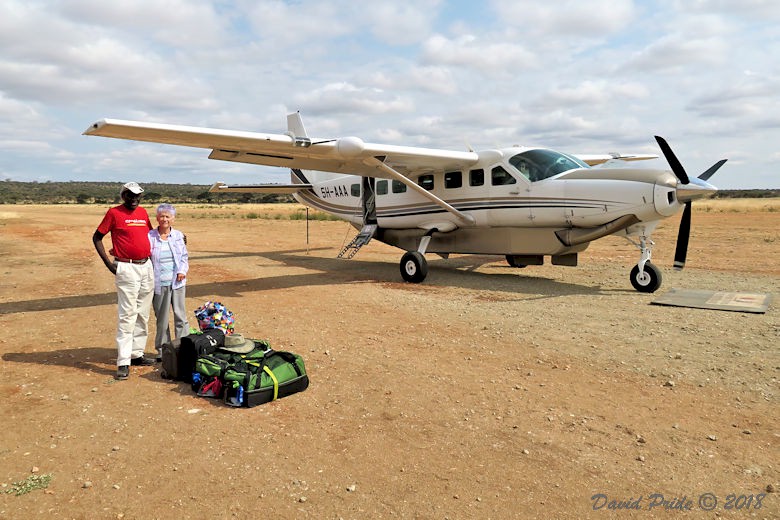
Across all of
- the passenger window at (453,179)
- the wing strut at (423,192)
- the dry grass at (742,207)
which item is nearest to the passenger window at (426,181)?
the passenger window at (453,179)

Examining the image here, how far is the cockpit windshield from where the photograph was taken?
11188 millimetres

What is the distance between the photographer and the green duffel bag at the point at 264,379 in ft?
15.4

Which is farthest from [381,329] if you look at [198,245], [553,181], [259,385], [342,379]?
[198,245]

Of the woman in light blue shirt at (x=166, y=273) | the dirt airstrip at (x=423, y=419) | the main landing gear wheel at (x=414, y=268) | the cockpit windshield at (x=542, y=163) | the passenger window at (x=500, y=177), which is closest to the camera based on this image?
the dirt airstrip at (x=423, y=419)

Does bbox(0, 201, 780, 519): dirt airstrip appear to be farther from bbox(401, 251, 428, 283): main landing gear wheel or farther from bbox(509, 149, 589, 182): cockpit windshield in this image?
bbox(509, 149, 589, 182): cockpit windshield

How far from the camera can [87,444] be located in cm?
399

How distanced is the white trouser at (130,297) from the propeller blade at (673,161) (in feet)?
27.9

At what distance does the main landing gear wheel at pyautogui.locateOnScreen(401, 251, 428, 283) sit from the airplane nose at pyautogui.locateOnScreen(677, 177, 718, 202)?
5303mm

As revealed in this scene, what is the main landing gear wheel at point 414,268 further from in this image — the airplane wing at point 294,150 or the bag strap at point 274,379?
the bag strap at point 274,379

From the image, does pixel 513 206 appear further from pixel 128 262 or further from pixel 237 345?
pixel 128 262

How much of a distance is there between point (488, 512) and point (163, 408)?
307 cm

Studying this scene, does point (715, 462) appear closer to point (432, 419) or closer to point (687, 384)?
point (687, 384)

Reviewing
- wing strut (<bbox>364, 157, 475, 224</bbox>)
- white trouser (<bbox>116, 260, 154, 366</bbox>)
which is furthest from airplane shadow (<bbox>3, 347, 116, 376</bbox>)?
wing strut (<bbox>364, 157, 475, 224</bbox>)

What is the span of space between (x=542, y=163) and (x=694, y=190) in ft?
9.95
